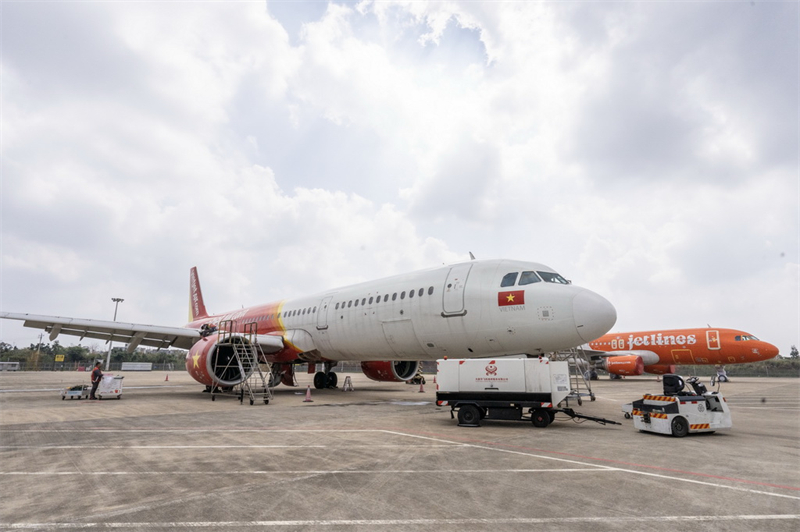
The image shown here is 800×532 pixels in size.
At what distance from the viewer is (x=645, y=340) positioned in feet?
118

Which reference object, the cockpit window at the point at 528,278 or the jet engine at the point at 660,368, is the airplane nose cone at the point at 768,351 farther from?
the cockpit window at the point at 528,278

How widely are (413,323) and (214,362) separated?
8.38m

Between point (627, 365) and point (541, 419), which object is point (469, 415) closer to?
point (541, 419)

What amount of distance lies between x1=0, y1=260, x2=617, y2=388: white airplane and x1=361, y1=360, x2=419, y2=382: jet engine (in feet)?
0.17

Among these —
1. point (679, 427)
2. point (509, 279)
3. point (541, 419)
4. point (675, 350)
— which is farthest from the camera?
point (675, 350)

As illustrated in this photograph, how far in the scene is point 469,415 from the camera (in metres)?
10.1

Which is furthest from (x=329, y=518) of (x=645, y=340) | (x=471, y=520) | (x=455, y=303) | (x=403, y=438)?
(x=645, y=340)

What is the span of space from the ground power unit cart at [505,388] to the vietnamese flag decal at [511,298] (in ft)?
6.70

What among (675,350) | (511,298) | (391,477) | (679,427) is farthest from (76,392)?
(675,350)

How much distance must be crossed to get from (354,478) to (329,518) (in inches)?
55.5

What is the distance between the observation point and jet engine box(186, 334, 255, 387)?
16.6 metres

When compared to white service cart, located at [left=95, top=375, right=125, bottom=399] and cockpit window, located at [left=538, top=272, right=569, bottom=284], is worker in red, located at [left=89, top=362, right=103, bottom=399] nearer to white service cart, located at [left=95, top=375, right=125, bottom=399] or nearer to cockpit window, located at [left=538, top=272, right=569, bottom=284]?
white service cart, located at [left=95, top=375, right=125, bottom=399]

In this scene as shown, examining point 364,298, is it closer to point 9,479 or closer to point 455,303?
point 455,303

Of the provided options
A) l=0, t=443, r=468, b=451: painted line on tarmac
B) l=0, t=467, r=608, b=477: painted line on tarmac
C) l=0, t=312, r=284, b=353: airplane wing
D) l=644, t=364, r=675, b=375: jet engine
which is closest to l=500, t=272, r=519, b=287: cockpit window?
l=0, t=443, r=468, b=451: painted line on tarmac
